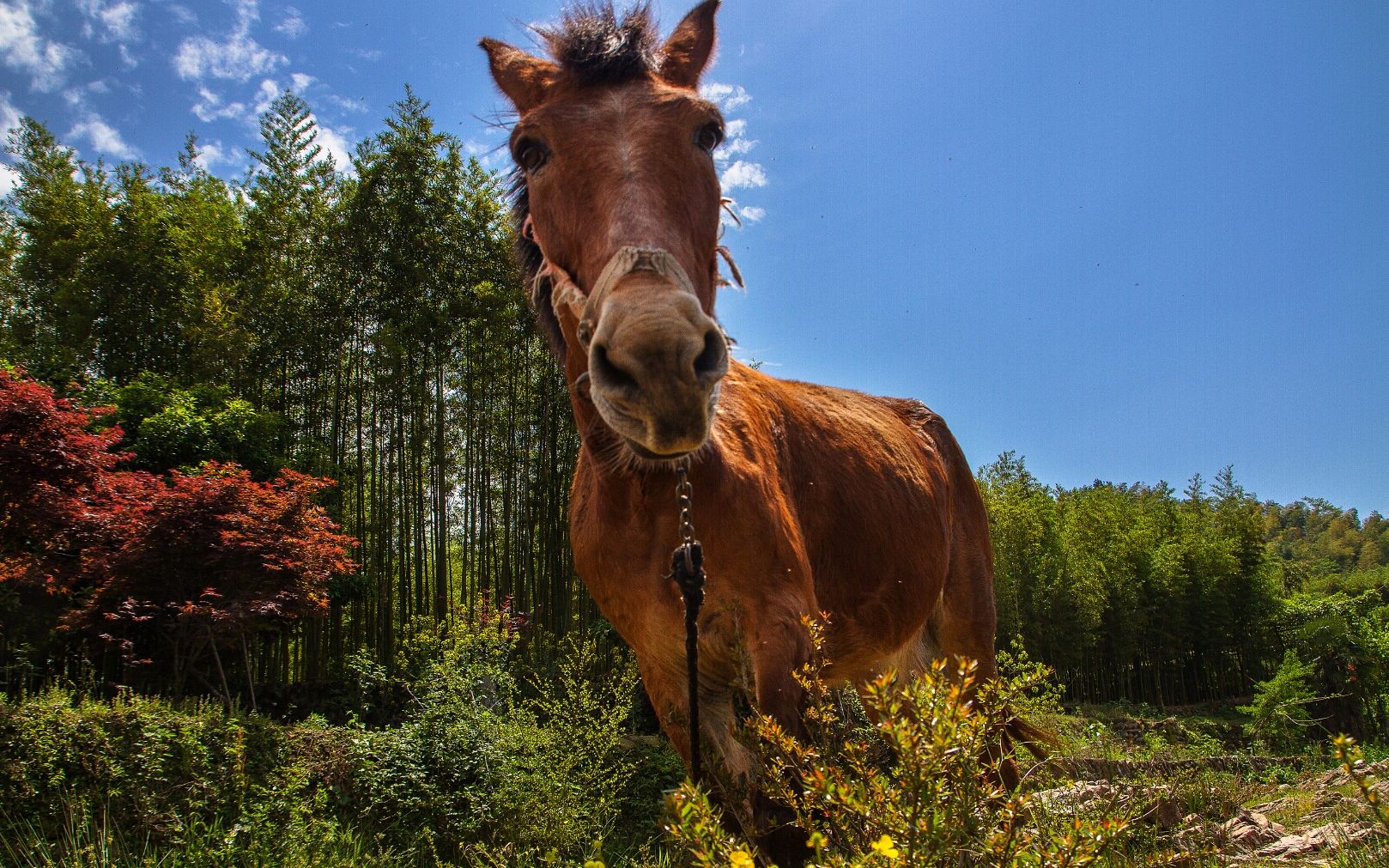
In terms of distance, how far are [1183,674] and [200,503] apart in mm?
35577

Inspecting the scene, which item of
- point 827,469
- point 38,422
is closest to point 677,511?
point 827,469

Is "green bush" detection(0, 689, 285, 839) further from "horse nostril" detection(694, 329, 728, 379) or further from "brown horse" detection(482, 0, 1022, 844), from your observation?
"horse nostril" detection(694, 329, 728, 379)

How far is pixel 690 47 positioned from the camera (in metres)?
2.51

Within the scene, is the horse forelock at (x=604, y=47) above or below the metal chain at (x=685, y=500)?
above

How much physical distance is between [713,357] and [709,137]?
3.12 ft

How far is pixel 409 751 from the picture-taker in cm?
696

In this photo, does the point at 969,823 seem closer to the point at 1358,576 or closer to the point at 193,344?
the point at 193,344

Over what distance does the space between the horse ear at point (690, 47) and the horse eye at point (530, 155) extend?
1.90ft

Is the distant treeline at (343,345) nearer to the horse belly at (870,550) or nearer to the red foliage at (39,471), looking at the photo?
the red foliage at (39,471)

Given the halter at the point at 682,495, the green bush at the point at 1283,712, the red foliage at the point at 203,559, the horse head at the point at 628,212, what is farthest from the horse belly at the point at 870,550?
the green bush at the point at 1283,712

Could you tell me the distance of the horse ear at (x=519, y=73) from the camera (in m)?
2.28

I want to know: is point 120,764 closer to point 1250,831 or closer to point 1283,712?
point 1250,831

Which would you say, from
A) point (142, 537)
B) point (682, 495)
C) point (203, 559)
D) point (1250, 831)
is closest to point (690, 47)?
point (682, 495)

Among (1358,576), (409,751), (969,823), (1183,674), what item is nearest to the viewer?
(969,823)
